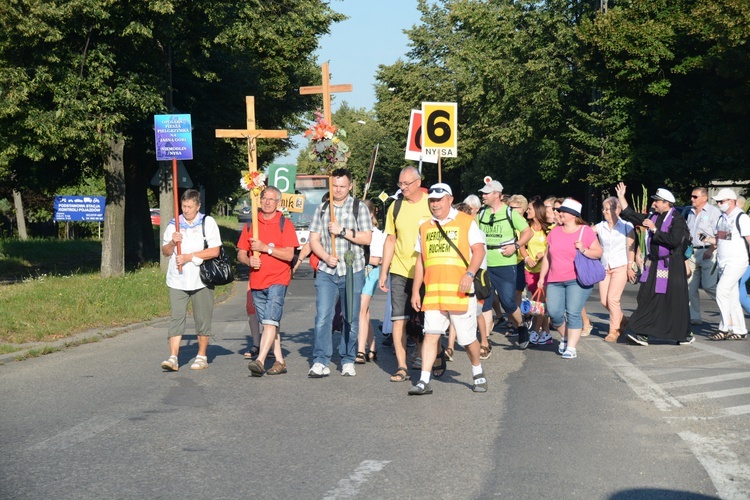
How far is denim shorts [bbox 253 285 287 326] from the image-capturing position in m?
10.2

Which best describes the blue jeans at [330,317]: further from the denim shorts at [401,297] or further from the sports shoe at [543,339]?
the sports shoe at [543,339]

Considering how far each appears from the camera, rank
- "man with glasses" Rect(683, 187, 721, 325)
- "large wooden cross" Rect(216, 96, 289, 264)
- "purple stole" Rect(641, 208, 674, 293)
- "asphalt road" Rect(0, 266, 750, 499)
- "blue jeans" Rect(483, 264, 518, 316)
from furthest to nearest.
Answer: "man with glasses" Rect(683, 187, 721, 325)
"purple stole" Rect(641, 208, 674, 293)
"blue jeans" Rect(483, 264, 518, 316)
"large wooden cross" Rect(216, 96, 289, 264)
"asphalt road" Rect(0, 266, 750, 499)

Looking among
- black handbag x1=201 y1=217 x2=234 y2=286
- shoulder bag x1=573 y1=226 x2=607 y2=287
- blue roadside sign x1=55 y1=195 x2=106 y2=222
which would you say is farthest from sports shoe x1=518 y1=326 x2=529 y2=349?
blue roadside sign x1=55 y1=195 x2=106 y2=222

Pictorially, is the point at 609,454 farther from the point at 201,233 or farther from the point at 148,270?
the point at 148,270

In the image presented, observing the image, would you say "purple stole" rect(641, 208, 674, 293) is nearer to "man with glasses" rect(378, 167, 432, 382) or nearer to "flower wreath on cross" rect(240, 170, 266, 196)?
"man with glasses" rect(378, 167, 432, 382)

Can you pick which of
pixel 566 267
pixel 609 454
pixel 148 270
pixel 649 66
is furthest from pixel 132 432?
pixel 649 66

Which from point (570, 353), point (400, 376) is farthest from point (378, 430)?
point (570, 353)

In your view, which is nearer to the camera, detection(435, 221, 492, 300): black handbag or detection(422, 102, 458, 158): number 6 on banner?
detection(435, 221, 492, 300): black handbag

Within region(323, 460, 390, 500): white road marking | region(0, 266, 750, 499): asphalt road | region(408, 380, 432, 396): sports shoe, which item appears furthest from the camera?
region(408, 380, 432, 396): sports shoe

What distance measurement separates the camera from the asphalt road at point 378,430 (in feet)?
19.4

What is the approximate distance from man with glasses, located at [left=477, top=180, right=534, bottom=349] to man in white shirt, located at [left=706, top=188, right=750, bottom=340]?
9.99ft

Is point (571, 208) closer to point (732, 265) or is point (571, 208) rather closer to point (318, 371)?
point (732, 265)

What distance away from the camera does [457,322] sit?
9047 millimetres

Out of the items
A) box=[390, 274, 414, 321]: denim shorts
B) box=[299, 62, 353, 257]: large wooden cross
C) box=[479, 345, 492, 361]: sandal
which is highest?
box=[299, 62, 353, 257]: large wooden cross
